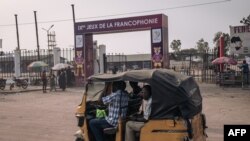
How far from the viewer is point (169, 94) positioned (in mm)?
7324

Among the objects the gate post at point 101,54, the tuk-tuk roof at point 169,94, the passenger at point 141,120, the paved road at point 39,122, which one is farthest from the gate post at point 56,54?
the passenger at point 141,120

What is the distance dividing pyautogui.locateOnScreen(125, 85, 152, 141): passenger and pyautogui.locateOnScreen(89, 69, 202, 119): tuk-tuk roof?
0.40 ft

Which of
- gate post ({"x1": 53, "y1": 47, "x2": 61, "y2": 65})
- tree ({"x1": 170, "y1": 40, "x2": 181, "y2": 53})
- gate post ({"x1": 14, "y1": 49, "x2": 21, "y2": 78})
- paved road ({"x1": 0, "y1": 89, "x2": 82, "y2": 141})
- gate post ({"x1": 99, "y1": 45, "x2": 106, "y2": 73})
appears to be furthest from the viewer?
tree ({"x1": 170, "y1": 40, "x2": 181, "y2": 53})

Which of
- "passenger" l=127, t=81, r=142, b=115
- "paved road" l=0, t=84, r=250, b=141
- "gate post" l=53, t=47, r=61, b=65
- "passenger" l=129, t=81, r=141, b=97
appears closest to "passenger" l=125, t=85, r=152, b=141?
"passenger" l=127, t=81, r=142, b=115

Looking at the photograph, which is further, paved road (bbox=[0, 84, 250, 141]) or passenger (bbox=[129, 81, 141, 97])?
paved road (bbox=[0, 84, 250, 141])

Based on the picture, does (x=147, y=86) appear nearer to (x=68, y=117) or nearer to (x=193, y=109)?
(x=193, y=109)

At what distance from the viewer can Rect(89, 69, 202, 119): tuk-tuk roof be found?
7.19m

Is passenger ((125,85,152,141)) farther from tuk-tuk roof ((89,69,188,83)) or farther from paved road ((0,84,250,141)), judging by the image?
paved road ((0,84,250,141))

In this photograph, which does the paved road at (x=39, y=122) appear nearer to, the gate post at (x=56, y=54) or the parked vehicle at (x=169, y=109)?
the parked vehicle at (x=169, y=109)

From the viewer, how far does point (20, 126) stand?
1411cm

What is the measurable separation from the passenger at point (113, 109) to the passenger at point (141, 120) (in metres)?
0.38

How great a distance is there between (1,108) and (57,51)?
16.8 m

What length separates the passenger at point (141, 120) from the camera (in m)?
7.37

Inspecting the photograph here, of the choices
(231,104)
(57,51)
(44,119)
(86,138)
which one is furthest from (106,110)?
(57,51)
